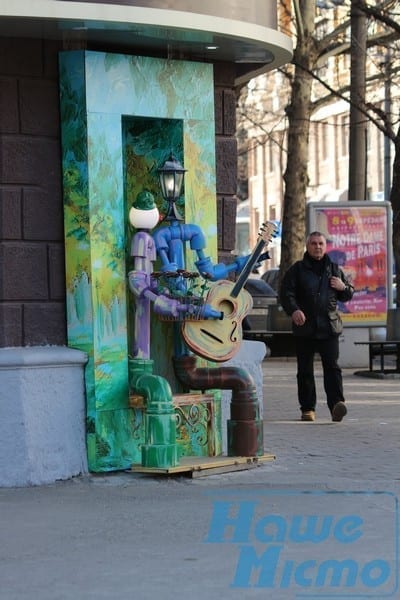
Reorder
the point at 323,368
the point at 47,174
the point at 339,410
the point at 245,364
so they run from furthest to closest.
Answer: the point at 323,368 → the point at 339,410 → the point at 245,364 → the point at 47,174

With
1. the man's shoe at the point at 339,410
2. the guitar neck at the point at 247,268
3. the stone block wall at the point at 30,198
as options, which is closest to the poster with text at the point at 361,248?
the man's shoe at the point at 339,410

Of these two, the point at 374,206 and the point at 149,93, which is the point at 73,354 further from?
the point at 374,206

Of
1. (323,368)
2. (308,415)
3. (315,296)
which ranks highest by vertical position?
(315,296)

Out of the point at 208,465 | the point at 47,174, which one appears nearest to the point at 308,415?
the point at 208,465

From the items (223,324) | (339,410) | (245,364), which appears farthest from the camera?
(339,410)

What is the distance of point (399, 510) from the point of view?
9.04m

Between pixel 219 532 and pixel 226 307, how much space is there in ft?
9.58

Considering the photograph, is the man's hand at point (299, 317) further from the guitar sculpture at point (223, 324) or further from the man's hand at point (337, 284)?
the guitar sculpture at point (223, 324)

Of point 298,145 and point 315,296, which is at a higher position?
point 298,145

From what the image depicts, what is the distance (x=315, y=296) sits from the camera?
14.3m

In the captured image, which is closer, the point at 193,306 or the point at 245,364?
the point at 193,306

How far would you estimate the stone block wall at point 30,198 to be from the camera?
10.5m

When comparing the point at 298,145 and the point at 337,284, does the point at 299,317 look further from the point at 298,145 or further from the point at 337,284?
the point at 298,145

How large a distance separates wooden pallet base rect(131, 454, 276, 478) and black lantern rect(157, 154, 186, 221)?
169 cm
